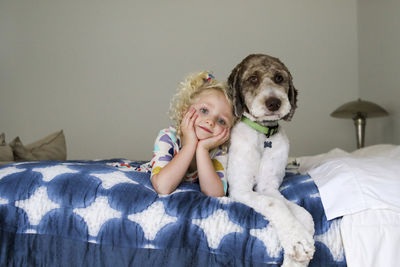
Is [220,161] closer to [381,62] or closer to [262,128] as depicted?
[262,128]

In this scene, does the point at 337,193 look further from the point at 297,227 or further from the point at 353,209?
the point at 297,227

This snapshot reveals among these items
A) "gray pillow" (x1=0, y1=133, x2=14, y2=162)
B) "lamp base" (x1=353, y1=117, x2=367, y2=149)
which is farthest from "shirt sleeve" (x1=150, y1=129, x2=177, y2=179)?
"lamp base" (x1=353, y1=117, x2=367, y2=149)

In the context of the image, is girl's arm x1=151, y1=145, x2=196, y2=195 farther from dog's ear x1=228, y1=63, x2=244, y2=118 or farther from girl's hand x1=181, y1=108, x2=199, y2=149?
→ dog's ear x1=228, y1=63, x2=244, y2=118

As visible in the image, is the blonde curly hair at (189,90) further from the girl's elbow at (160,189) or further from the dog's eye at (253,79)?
the girl's elbow at (160,189)

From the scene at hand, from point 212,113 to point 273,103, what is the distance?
29 centimetres

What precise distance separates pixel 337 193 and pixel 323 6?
4603 millimetres

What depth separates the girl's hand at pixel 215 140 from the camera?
1516mm

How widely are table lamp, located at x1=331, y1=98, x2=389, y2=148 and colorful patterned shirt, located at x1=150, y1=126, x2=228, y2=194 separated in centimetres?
303

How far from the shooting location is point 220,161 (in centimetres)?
166

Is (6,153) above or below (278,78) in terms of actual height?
below

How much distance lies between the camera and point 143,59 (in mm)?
4906

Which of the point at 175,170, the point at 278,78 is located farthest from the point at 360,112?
the point at 175,170

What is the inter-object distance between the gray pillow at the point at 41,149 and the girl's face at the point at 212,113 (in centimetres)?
144

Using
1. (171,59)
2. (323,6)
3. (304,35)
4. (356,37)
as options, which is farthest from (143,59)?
(356,37)
